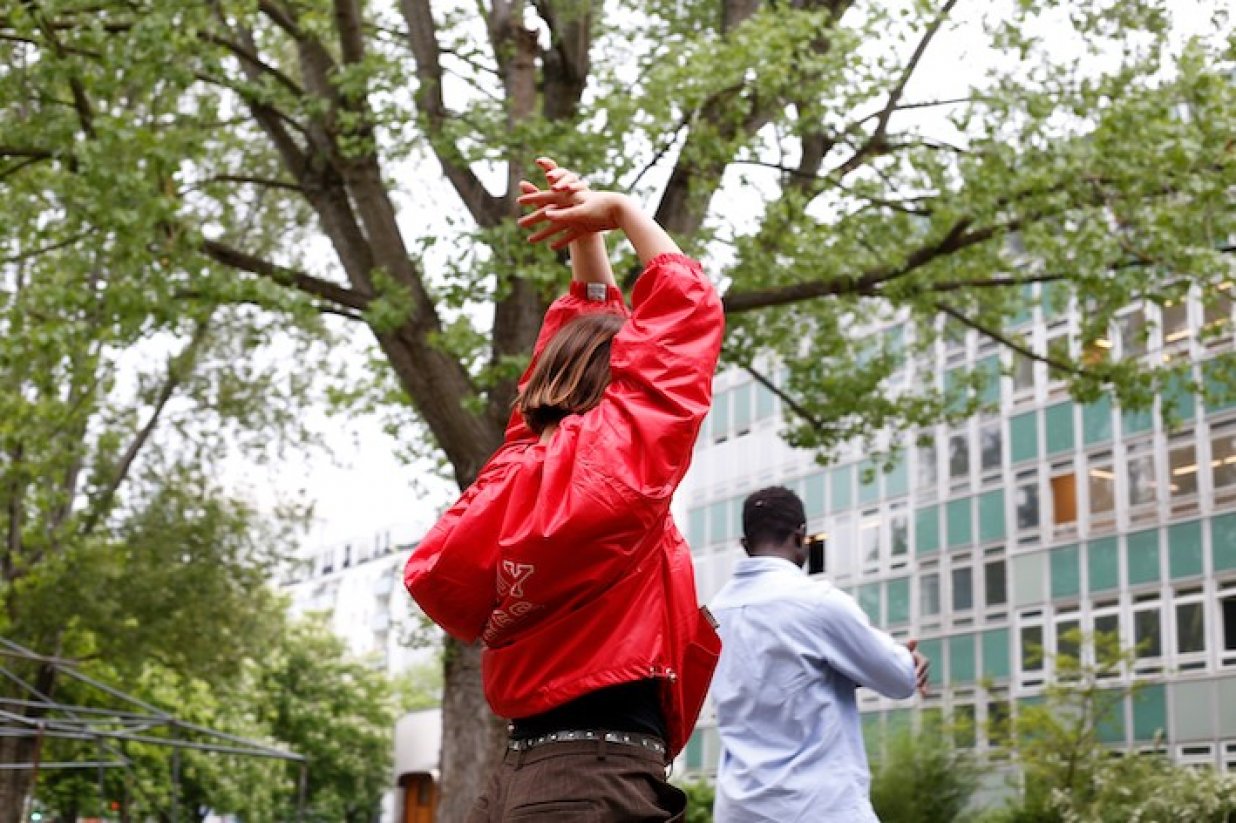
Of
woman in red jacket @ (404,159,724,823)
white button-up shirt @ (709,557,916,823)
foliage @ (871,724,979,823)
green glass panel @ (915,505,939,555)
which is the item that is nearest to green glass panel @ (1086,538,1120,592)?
green glass panel @ (915,505,939,555)

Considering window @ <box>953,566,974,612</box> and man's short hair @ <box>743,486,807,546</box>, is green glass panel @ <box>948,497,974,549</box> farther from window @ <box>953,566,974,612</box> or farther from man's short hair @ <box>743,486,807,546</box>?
man's short hair @ <box>743,486,807,546</box>

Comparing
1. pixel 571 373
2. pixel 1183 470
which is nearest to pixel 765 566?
pixel 571 373

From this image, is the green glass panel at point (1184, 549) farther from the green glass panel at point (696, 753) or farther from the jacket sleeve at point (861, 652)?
the jacket sleeve at point (861, 652)

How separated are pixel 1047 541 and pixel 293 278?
26.6m

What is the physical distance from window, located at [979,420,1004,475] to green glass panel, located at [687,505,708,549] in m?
12.1

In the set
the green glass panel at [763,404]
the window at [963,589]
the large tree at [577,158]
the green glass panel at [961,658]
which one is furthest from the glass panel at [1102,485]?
the large tree at [577,158]

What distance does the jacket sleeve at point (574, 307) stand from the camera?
359 cm

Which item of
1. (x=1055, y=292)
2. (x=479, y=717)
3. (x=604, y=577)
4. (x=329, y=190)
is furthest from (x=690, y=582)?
(x=1055, y=292)

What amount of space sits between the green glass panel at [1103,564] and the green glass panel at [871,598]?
760 centimetres

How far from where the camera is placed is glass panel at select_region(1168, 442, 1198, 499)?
3434 centimetres

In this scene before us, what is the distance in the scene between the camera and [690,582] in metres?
3.22

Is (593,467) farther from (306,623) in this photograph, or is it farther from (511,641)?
(306,623)

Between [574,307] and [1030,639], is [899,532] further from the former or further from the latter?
[574,307]

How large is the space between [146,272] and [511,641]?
39.4ft
